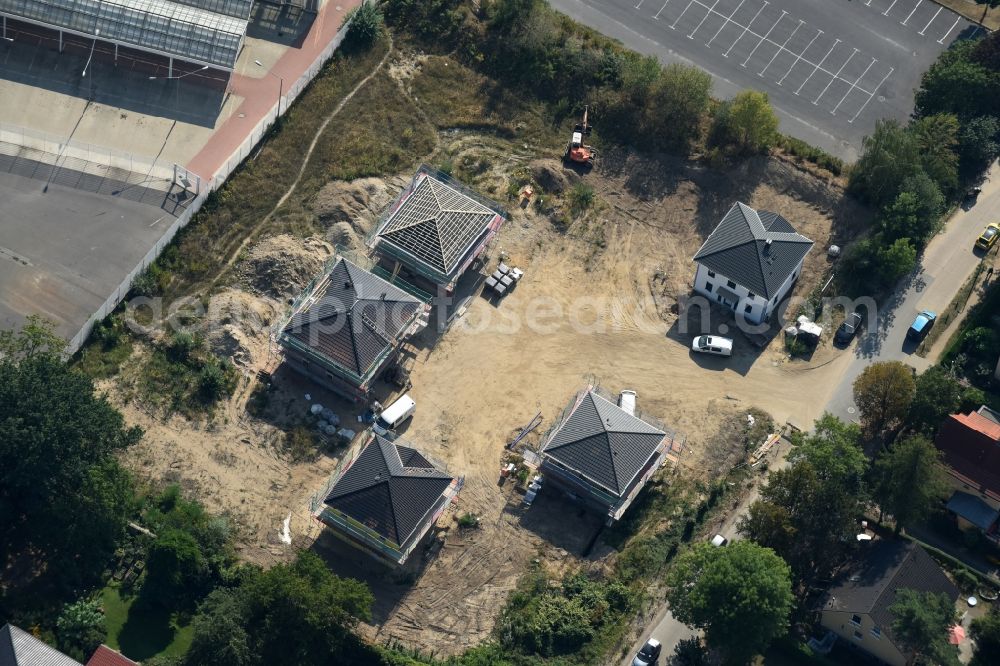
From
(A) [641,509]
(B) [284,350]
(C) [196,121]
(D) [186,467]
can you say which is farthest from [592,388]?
(C) [196,121]

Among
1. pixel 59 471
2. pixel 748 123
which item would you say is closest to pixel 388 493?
pixel 59 471

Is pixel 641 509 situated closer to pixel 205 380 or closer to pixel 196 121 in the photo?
pixel 205 380

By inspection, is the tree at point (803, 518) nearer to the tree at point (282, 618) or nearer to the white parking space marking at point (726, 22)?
the tree at point (282, 618)

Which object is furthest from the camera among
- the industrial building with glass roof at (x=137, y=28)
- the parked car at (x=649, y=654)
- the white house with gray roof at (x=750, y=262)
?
the industrial building with glass roof at (x=137, y=28)

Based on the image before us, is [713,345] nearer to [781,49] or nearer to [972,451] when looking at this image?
[972,451]

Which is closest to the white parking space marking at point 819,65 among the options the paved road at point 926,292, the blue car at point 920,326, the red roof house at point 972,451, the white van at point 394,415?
the paved road at point 926,292

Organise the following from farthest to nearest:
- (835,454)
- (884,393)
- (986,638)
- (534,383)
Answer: (534,383), (884,393), (835,454), (986,638)
